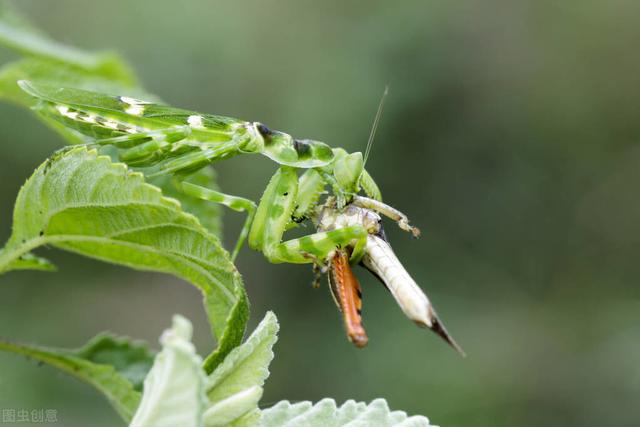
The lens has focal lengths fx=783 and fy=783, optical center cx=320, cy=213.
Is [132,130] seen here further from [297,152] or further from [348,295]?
[348,295]

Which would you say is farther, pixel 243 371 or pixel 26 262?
pixel 26 262

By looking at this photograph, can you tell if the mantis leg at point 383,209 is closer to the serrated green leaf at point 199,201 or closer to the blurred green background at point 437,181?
the serrated green leaf at point 199,201

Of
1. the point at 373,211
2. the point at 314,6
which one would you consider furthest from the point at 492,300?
the point at 373,211

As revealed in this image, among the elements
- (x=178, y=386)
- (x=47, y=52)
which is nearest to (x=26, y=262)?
(x=47, y=52)

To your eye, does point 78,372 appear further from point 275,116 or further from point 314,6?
point 314,6

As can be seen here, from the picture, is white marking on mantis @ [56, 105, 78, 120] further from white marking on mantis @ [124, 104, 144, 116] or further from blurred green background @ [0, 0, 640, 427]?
blurred green background @ [0, 0, 640, 427]
